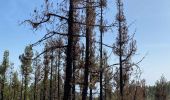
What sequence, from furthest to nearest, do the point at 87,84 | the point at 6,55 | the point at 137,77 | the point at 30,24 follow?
the point at 6,55, the point at 137,77, the point at 87,84, the point at 30,24

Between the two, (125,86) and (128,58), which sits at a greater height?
(128,58)

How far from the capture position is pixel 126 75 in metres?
32.3

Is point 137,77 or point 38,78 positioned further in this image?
point 38,78

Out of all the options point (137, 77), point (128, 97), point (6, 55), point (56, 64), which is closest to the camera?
point (128, 97)

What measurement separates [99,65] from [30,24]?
9482mm

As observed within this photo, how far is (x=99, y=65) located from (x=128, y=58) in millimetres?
8798

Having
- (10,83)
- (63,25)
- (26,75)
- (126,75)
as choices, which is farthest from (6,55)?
(63,25)

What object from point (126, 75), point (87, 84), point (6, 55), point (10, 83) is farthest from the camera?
point (10, 83)

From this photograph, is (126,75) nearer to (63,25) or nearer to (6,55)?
(63,25)

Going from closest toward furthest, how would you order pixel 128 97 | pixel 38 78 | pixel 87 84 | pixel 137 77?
1. pixel 87 84
2. pixel 128 97
3. pixel 137 77
4. pixel 38 78

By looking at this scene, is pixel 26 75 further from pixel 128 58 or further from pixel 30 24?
pixel 30 24

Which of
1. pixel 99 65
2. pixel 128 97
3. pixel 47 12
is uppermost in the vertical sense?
pixel 47 12

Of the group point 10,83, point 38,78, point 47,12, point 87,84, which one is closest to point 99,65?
point 87,84

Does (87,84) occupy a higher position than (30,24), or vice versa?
(30,24)
